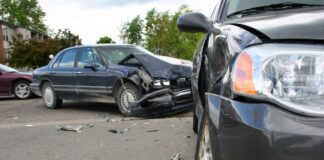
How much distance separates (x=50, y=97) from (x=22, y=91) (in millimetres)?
4844

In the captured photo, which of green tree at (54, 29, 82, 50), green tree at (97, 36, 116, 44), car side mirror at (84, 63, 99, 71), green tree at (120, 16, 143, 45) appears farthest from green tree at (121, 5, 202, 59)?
car side mirror at (84, 63, 99, 71)

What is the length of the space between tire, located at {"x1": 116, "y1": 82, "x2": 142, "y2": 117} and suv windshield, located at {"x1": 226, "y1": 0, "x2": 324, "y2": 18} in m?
4.91

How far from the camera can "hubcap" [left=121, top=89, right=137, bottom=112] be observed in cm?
821

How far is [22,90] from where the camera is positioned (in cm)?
1478

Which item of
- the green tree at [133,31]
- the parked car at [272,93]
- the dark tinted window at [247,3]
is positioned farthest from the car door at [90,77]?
the green tree at [133,31]

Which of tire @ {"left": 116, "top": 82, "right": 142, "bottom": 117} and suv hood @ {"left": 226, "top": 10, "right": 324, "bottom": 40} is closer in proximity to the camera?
suv hood @ {"left": 226, "top": 10, "right": 324, "bottom": 40}

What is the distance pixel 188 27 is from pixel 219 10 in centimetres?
36

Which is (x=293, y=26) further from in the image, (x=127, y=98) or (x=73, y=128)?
(x=127, y=98)

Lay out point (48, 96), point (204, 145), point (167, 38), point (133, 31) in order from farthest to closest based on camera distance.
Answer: point (133, 31)
point (167, 38)
point (48, 96)
point (204, 145)

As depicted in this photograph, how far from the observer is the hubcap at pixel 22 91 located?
48.4 feet

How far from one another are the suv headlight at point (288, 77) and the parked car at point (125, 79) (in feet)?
18.5

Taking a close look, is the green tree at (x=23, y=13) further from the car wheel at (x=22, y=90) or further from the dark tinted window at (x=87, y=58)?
the dark tinted window at (x=87, y=58)

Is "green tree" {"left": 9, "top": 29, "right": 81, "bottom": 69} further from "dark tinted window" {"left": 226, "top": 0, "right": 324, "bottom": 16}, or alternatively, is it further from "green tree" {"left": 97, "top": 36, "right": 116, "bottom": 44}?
"green tree" {"left": 97, "top": 36, "right": 116, "bottom": 44}

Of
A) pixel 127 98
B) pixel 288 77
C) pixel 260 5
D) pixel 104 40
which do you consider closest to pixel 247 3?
pixel 260 5
